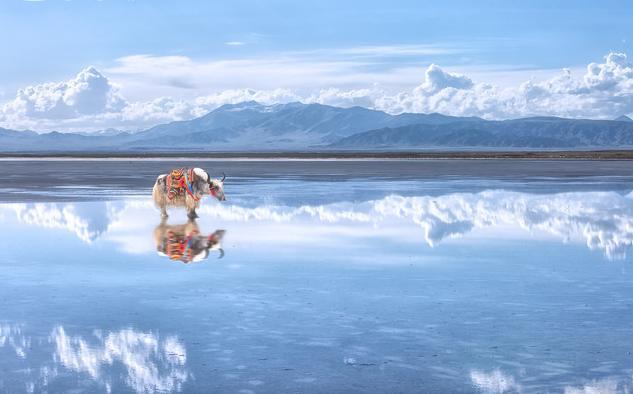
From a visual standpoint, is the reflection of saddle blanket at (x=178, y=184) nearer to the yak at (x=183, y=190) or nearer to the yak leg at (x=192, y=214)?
the yak at (x=183, y=190)

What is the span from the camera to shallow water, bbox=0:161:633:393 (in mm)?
7613

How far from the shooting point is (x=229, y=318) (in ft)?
32.7

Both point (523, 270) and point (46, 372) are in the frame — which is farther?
point (523, 270)

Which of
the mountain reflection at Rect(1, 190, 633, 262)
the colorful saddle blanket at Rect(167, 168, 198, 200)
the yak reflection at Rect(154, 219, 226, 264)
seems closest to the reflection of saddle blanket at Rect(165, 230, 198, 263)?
the yak reflection at Rect(154, 219, 226, 264)

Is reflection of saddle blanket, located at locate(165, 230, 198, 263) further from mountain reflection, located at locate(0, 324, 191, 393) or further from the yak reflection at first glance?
mountain reflection, located at locate(0, 324, 191, 393)

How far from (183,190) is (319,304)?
39.6ft

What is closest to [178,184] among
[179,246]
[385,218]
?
[385,218]

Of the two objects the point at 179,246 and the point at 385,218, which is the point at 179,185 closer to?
the point at 385,218

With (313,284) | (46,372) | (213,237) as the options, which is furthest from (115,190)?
(46,372)

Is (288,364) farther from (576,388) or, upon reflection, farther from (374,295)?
(374,295)

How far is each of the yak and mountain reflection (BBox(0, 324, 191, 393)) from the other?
12658 mm

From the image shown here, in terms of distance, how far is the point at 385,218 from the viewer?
22.2 m

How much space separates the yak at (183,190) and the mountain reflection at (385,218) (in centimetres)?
59

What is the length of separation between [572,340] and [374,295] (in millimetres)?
3281
